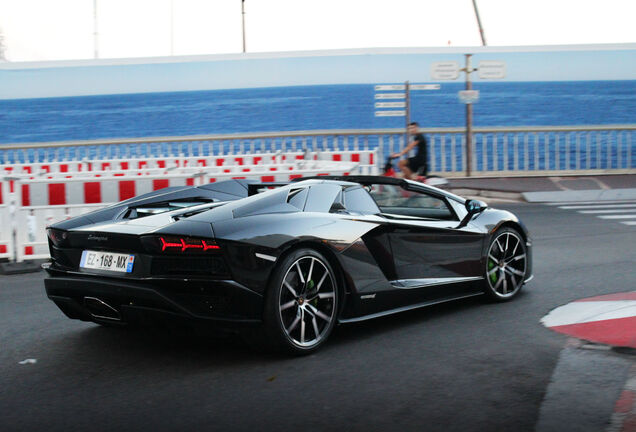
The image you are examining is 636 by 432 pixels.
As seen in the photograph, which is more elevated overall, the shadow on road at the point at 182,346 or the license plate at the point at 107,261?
the license plate at the point at 107,261

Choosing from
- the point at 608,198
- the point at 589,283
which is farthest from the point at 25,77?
the point at 589,283

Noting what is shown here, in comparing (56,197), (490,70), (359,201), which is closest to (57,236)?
(359,201)

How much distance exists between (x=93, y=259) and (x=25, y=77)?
2668 inches

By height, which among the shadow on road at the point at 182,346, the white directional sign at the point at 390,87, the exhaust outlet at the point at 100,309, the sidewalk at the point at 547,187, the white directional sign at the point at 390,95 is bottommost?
the shadow on road at the point at 182,346

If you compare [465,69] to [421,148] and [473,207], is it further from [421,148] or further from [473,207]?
[473,207]

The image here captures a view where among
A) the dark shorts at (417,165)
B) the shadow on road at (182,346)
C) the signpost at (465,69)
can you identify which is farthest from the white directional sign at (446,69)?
the shadow on road at (182,346)

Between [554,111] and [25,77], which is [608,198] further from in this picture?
[554,111]

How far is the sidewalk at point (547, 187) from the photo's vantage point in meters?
17.6

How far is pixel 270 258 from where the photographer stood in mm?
4938

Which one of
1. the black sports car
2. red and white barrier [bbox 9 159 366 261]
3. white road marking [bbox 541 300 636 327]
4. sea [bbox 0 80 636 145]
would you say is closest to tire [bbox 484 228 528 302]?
the black sports car

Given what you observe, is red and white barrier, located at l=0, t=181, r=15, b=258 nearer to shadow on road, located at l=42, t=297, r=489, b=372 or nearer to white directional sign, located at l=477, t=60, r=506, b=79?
shadow on road, located at l=42, t=297, r=489, b=372

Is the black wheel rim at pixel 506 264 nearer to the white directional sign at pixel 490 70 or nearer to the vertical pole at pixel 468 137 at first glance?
the vertical pole at pixel 468 137

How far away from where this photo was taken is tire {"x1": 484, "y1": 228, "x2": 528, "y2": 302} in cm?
682

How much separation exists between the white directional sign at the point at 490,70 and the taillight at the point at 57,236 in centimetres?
1747
